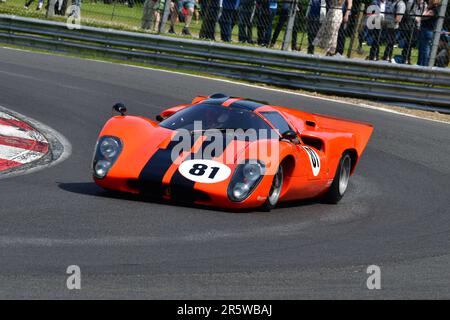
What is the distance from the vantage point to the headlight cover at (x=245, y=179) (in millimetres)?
7855

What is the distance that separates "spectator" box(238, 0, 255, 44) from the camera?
1822cm

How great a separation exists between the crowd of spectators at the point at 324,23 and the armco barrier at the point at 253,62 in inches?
29.5

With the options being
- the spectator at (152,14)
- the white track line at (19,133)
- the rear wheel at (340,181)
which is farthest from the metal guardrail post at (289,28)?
the rear wheel at (340,181)

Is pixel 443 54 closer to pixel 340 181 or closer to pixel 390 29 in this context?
pixel 390 29

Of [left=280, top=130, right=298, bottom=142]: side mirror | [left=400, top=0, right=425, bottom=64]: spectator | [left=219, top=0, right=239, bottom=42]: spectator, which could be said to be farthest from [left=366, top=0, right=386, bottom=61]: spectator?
[left=280, top=130, right=298, bottom=142]: side mirror

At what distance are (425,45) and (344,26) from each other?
1.53 metres

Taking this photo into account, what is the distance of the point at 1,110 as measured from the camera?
12258mm

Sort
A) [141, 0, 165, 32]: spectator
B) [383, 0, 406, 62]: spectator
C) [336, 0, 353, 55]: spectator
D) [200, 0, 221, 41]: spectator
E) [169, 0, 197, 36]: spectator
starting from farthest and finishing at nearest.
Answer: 1. [141, 0, 165, 32]: spectator
2. [169, 0, 197, 36]: spectator
3. [200, 0, 221, 41]: spectator
4. [336, 0, 353, 55]: spectator
5. [383, 0, 406, 62]: spectator

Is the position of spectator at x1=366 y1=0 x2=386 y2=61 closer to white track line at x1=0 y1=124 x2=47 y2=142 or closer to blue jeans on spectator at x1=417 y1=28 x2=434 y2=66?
blue jeans on spectator at x1=417 y1=28 x2=434 y2=66

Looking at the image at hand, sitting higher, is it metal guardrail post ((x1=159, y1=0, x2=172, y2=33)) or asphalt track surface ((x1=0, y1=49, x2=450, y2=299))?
metal guardrail post ((x1=159, y1=0, x2=172, y2=33))

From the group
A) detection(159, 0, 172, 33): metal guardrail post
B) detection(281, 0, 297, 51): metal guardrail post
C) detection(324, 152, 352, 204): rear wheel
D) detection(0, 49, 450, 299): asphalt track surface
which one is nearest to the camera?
detection(0, 49, 450, 299): asphalt track surface

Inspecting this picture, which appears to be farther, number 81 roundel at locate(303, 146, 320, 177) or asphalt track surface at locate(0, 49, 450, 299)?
number 81 roundel at locate(303, 146, 320, 177)

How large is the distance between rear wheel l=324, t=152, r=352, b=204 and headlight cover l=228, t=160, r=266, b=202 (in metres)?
1.49

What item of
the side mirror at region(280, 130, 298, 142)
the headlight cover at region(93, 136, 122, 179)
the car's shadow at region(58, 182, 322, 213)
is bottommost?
the car's shadow at region(58, 182, 322, 213)
